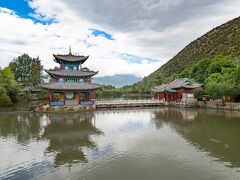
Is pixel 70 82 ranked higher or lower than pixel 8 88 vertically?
higher

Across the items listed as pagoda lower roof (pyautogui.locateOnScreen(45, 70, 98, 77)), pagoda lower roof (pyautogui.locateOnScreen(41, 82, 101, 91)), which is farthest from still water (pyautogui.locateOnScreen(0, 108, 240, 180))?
pagoda lower roof (pyautogui.locateOnScreen(45, 70, 98, 77))

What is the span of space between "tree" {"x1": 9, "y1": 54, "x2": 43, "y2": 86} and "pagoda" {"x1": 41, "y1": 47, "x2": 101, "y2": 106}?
33151mm

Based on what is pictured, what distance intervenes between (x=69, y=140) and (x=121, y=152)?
5.50 meters

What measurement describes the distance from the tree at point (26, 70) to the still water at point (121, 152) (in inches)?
2030

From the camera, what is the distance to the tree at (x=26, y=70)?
7569 cm

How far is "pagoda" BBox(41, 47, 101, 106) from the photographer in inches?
1671

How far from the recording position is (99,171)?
1325cm

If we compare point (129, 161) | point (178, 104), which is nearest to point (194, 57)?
point (178, 104)

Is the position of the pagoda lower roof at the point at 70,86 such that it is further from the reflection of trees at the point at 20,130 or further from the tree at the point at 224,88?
the tree at the point at 224,88

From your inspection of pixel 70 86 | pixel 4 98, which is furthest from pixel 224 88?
pixel 4 98

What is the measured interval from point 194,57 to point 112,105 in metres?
88.2

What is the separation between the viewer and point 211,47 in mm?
119188

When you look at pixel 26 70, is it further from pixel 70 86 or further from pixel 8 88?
pixel 70 86

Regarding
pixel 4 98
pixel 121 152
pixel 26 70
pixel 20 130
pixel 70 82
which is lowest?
pixel 121 152
